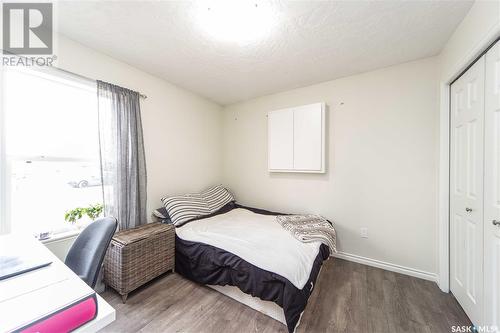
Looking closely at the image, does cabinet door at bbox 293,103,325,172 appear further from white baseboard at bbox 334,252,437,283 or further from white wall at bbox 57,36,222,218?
white wall at bbox 57,36,222,218

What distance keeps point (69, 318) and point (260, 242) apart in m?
1.48

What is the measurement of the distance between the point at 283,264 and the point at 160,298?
123 cm

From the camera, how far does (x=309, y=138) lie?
270 centimetres

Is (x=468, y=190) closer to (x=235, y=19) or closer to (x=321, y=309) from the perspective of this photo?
(x=321, y=309)

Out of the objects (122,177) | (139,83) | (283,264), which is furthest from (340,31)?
(122,177)

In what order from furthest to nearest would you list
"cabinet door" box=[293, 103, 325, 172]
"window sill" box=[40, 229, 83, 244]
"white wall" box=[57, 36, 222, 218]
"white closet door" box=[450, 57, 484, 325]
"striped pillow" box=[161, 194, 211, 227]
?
"cabinet door" box=[293, 103, 325, 172], "striped pillow" box=[161, 194, 211, 227], "white wall" box=[57, 36, 222, 218], "window sill" box=[40, 229, 83, 244], "white closet door" box=[450, 57, 484, 325]

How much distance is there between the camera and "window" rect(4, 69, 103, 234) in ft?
5.14

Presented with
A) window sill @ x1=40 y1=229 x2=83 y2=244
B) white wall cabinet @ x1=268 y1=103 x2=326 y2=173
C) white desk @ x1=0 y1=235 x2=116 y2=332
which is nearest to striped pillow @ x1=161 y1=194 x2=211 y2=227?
window sill @ x1=40 y1=229 x2=83 y2=244

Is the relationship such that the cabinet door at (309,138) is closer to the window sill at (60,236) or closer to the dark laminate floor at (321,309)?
the dark laminate floor at (321,309)

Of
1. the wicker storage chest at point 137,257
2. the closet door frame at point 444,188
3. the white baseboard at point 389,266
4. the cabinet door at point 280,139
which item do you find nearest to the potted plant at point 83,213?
the wicker storage chest at point 137,257

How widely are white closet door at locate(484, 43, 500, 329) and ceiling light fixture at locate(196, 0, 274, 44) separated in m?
1.59

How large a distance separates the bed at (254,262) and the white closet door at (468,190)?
41.9 inches

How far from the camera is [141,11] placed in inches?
58.6

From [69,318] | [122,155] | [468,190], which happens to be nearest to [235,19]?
[122,155]
